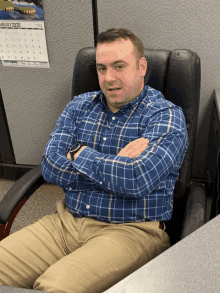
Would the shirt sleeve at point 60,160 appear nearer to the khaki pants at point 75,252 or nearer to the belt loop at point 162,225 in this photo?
the khaki pants at point 75,252

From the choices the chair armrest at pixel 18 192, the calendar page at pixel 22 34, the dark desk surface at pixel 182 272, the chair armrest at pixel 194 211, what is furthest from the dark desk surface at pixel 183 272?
the calendar page at pixel 22 34

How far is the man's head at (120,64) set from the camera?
36.3 inches

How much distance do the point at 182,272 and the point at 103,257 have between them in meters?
0.35

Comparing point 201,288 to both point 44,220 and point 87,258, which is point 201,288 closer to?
point 87,258

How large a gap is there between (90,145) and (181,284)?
0.66 meters

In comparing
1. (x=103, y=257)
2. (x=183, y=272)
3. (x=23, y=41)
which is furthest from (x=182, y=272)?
(x=23, y=41)

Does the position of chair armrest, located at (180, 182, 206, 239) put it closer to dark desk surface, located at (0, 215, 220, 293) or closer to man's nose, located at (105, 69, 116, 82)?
dark desk surface, located at (0, 215, 220, 293)

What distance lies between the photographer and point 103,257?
2.51 feet

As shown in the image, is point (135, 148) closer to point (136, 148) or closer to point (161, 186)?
point (136, 148)

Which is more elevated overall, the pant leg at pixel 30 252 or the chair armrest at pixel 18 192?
the chair armrest at pixel 18 192

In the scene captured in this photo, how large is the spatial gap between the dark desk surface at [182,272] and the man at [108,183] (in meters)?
0.30

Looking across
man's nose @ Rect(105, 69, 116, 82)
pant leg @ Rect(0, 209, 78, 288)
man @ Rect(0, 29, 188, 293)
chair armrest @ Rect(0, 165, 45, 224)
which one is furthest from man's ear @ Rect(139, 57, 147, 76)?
pant leg @ Rect(0, 209, 78, 288)

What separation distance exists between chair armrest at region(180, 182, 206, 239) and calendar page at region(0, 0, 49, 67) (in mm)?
994

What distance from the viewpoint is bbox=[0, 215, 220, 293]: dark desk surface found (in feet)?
1.43
